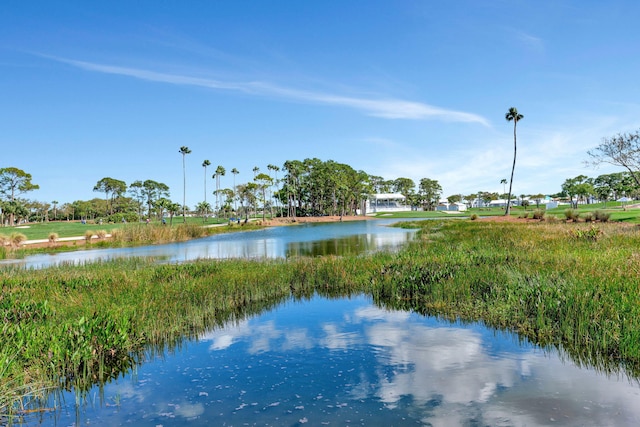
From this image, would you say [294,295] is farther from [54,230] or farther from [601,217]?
[54,230]

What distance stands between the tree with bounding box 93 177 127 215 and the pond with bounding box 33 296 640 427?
15264 cm

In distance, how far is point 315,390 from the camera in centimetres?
744

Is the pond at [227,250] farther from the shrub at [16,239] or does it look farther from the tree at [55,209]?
the tree at [55,209]

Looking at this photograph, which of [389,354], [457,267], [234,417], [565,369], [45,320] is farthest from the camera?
[457,267]

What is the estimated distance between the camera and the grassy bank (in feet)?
26.4

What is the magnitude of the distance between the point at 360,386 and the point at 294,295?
908 centimetres

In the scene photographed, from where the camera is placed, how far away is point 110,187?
482 ft

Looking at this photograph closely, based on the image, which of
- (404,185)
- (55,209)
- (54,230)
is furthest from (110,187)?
(404,185)

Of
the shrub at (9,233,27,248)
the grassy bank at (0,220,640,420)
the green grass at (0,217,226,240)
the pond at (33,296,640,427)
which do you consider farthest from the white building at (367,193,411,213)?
the pond at (33,296,640,427)

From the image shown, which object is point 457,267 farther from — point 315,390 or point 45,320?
point 45,320

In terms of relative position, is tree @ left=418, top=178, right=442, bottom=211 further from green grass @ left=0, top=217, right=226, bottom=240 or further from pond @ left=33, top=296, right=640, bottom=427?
pond @ left=33, top=296, right=640, bottom=427

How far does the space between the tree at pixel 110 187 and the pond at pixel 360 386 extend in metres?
153

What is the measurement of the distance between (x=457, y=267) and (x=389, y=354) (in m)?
8.62

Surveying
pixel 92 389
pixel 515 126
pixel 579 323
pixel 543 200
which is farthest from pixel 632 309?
pixel 543 200
